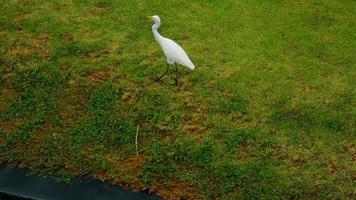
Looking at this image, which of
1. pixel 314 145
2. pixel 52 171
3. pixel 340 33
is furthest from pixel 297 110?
pixel 52 171

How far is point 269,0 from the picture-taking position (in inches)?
432

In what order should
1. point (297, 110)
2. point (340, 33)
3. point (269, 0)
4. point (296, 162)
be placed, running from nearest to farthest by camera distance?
point (296, 162)
point (297, 110)
point (340, 33)
point (269, 0)

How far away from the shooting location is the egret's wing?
7480mm

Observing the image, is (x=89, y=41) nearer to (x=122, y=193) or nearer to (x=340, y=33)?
(x=122, y=193)

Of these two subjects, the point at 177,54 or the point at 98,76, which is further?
the point at 98,76

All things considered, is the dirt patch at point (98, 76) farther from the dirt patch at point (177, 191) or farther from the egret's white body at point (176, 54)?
the dirt patch at point (177, 191)

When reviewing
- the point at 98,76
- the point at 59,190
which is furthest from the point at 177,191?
the point at 98,76

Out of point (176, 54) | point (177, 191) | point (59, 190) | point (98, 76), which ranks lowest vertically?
point (59, 190)

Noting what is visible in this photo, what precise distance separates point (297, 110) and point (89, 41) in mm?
4050

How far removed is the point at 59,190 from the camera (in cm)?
654

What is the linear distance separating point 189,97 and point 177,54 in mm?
864

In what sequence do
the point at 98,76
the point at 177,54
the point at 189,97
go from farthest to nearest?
the point at 98,76 → the point at 189,97 → the point at 177,54

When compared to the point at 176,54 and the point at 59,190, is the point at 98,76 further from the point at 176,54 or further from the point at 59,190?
the point at 59,190

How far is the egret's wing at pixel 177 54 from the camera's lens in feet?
24.5
